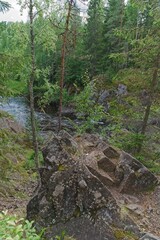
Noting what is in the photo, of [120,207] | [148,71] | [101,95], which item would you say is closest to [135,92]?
[148,71]

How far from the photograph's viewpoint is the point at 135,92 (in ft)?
44.5

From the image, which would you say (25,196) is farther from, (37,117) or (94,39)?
(94,39)

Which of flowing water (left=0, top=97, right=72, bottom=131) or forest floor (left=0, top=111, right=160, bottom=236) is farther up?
forest floor (left=0, top=111, right=160, bottom=236)

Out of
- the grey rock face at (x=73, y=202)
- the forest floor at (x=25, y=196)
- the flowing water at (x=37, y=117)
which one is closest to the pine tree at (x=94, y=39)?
the flowing water at (x=37, y=117)

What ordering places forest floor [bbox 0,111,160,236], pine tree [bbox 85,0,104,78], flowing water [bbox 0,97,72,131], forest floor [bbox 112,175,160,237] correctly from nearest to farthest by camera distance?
forest floor [bbox 112,175,160,237] → forest floor [bbox 0,111,160,236] → flowing water [bbox 0,97,72,131] → pine tree [bbox 85,0,104,78]

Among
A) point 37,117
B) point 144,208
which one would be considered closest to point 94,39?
point 37,117


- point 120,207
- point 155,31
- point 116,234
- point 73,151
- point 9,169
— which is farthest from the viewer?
point 9,169

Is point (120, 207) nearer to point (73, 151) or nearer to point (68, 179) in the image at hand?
point (68, 179)

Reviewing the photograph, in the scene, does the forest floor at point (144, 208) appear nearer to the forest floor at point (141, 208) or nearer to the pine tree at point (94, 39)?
the forest floor at point (141, 208)

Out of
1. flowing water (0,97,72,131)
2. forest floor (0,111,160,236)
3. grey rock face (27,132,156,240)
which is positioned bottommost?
flowing water (0,97,72,131)

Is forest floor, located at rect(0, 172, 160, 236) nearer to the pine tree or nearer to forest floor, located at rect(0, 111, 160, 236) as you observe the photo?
forest floor, located at rect(0, 111, 160, 236)

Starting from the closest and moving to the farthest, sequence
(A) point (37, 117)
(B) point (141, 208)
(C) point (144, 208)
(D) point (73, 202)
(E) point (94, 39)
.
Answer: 1. (D) point (73, 202)
2. (B) point (141, 208)
3. (C) point (144, 208)
4. (A) point (37, 117)
5. (E) point (94, 39)

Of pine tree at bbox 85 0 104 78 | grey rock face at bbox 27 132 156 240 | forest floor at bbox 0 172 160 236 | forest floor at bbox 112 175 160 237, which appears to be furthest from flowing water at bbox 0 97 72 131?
grey rock face at bbox 27 132 156 240

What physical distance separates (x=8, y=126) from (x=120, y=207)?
17023 mm
